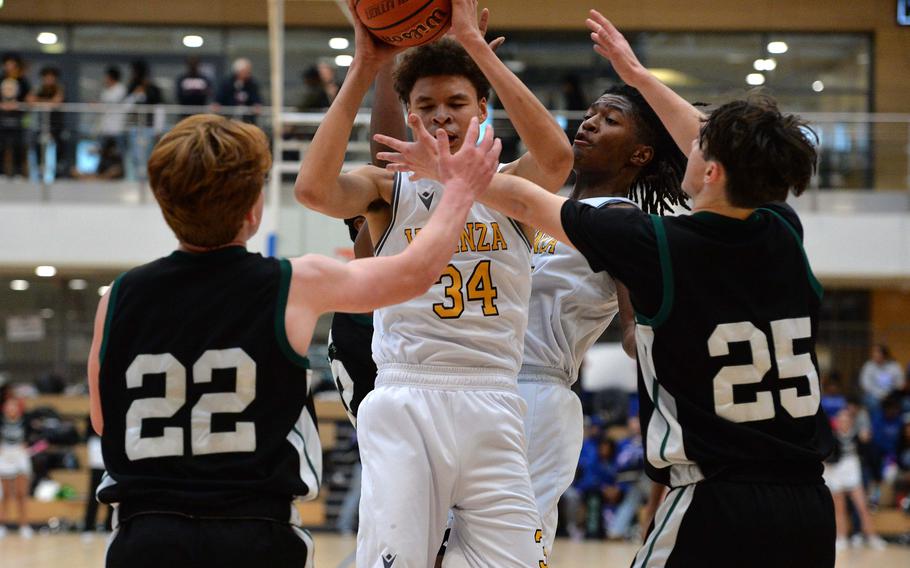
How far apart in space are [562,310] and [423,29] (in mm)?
1286

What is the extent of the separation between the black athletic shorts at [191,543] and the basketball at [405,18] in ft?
5.70

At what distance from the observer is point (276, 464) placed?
9.32 feet

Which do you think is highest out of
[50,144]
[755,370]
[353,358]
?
[50,144]

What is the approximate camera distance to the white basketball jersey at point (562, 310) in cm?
438

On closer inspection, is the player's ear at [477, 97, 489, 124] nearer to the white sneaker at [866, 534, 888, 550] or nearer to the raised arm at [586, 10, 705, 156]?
the raised arm at [586, 10, 705, 156]

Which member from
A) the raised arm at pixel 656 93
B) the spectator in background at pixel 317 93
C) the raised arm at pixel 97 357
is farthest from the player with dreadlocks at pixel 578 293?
the spectator in background at pixel 317 93

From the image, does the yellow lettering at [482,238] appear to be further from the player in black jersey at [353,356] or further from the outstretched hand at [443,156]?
Answer: the player in black jersey at [353,356]

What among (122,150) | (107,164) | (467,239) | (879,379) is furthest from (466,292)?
(879,379)

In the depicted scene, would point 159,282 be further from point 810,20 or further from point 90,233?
point 810,20

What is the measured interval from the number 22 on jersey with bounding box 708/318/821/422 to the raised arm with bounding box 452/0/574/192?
935 mm

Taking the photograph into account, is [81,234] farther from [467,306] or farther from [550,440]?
[467,306]

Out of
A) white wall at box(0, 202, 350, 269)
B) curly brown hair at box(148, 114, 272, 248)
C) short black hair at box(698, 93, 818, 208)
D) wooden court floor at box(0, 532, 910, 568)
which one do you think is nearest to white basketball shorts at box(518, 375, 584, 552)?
short black hair at box(698, 93, 818, 208)

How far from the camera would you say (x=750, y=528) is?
3.06m

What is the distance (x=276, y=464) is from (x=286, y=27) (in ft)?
61.2
